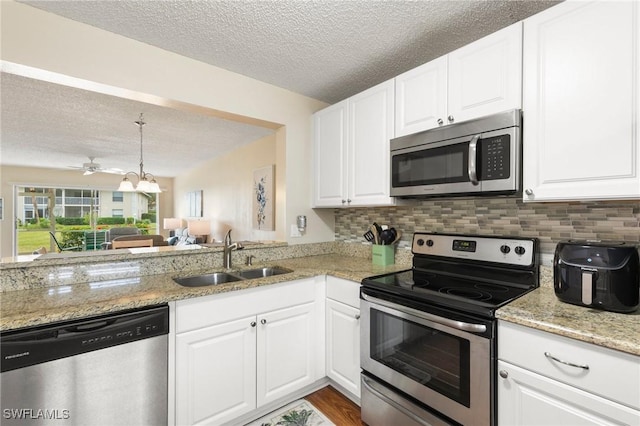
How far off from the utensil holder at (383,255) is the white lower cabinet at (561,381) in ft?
3.50

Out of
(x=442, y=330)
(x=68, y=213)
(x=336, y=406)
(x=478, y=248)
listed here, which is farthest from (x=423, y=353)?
(x=68, y=213)

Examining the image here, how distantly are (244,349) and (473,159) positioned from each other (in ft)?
5.34

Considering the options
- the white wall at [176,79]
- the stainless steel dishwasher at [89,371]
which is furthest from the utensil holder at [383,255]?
the stainless steel dishwasher at [89,371]

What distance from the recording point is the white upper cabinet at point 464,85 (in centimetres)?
143

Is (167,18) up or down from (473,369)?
up

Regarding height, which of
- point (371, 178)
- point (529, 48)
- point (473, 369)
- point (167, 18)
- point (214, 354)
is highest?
point (167, 18)

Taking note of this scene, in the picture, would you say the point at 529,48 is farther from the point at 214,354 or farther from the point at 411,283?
the point at 214,354

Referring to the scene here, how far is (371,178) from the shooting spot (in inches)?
83.6

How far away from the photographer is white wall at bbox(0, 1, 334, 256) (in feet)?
5.01

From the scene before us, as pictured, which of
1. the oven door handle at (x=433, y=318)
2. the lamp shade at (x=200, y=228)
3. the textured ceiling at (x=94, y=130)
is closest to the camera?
the oven door handle at (x=433, y=318)

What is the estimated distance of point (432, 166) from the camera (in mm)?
1754

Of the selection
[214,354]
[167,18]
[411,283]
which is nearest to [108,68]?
[167,18]

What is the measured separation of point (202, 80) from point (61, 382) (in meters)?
1.85

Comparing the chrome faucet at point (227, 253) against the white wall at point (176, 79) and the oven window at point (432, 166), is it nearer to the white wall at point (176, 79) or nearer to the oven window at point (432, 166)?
the white wall at point (176, 79)
